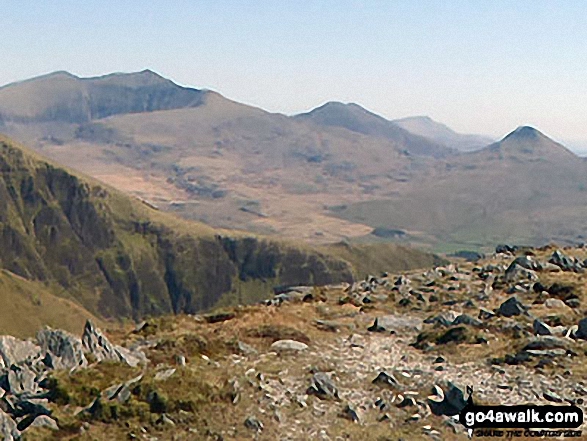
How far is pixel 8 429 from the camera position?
16.9 m

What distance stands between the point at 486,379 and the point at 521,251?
37368 mm

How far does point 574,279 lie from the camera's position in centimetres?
3834

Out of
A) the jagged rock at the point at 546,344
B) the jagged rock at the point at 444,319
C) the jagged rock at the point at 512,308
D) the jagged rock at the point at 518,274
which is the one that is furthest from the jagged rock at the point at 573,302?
the jagged rock at the point at 546,344

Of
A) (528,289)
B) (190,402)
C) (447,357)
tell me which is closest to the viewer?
(190,402)

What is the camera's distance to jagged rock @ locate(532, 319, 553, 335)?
2722 cm

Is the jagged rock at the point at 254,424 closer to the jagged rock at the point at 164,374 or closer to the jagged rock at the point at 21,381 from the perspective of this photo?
the jagged rock at the point at 164,374

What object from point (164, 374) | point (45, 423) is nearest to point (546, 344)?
point (164, 374)

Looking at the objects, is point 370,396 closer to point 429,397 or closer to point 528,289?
point 429,397

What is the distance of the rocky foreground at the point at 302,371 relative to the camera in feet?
60.1

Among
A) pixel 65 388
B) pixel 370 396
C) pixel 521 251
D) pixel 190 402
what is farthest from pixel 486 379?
pixel 521 251

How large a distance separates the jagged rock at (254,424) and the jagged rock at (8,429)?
687cm

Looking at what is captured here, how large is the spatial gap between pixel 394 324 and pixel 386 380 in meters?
9.70

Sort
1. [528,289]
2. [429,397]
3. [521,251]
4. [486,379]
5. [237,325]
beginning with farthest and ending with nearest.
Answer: [521,251] < [528,289] < [237,325] < [486,379] < [429,397]

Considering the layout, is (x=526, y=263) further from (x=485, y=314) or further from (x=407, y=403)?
(x=407, y=403)
